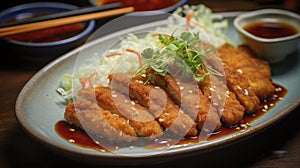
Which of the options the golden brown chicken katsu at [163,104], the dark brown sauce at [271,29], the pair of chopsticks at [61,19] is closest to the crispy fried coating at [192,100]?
the golden brown chicken katsu at [163,104]

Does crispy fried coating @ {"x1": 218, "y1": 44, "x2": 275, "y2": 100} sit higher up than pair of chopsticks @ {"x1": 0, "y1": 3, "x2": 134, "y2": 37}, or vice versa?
pair of chopsticks @ {"x1": 0, "y1": 3, "x2": 134, "y2": 37}

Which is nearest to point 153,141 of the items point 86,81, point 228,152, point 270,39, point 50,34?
point 228,152

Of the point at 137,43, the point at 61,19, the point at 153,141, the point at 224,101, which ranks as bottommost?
the point at 153,141

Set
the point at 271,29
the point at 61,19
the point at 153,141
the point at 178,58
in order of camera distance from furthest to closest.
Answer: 1. the point at 61,19
2. the point at 271,29
3. the point at 178,58
4. the point at 153,141

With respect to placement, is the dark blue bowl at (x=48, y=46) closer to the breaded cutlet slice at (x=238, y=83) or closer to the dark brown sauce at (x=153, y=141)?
the dark brown sauce at (x=153, y=141)

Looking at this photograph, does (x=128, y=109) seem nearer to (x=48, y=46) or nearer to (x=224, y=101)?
(x=224, y=101)

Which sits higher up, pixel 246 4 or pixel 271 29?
pixel 246 4

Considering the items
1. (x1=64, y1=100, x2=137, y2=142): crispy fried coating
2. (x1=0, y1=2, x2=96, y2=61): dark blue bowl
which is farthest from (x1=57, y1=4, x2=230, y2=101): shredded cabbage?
(x1=0, y1=2, x2=96, y2=61): dark blue bowl

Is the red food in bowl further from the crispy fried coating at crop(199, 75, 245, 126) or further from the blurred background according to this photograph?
the crispy fried coating at crop(199, 75, 245, 126)
